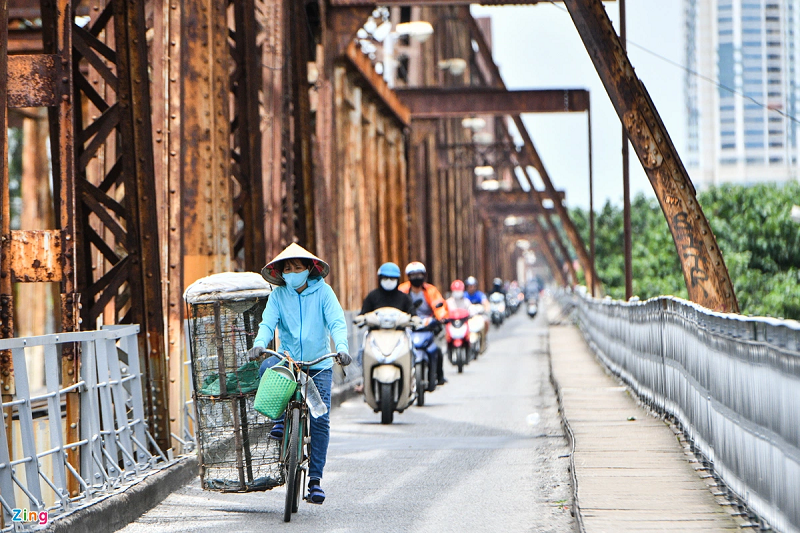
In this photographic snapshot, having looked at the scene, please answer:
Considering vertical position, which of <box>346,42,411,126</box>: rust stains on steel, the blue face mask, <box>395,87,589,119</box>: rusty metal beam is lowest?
the blue face mask

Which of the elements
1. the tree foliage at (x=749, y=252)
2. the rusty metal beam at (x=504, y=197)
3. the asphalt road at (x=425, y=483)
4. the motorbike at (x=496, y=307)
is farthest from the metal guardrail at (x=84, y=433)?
the rusty metal beam at (x=504, y=197)

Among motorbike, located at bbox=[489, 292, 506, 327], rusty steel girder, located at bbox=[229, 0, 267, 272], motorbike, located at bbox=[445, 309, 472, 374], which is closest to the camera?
rusty steel girder, located at bbox=[229, 0, 267, 272]

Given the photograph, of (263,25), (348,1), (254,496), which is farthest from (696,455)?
(348,1)

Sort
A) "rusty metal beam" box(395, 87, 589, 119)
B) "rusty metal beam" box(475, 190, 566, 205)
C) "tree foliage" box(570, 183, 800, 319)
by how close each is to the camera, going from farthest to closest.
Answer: "rusty metal beam" box(475, 190, 566, 205) < "tree foliage" box(570, 183, 800, 319) < "rusty metal beam" box(395, 87, 589, 119)

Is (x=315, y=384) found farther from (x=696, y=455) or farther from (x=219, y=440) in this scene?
(x=696, y=455)

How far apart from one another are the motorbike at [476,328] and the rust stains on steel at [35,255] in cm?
1761

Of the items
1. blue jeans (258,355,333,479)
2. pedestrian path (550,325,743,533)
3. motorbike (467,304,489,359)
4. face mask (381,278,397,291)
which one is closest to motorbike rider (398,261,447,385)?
face mask (381,278,397,291)

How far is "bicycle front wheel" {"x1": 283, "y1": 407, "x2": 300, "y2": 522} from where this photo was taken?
704 cm

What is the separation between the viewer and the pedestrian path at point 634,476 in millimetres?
6312

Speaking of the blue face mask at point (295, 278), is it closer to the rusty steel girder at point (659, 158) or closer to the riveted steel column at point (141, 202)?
the riveted steel column at point (141, 202)

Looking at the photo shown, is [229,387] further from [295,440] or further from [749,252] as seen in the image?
[749,252]

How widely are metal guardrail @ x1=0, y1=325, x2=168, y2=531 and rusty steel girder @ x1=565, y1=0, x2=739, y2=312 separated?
5.04 m

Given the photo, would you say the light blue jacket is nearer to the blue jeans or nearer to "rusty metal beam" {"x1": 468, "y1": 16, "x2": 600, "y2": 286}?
the blue jeans

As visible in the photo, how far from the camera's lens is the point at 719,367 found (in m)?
7.37
